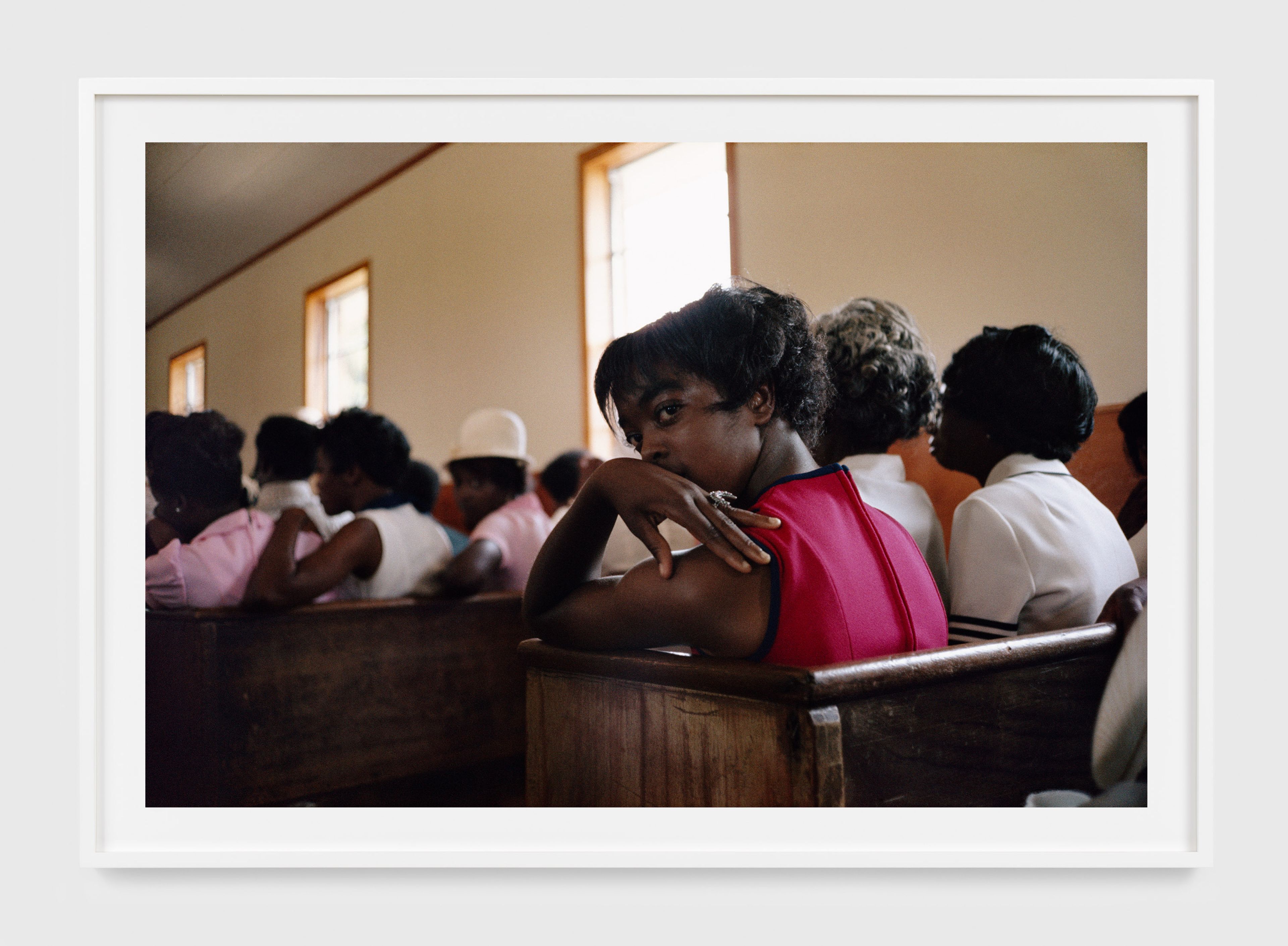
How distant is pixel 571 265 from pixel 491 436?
1.48 meters

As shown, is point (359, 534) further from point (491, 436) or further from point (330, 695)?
point (491, 436)

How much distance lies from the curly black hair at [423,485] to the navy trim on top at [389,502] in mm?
602

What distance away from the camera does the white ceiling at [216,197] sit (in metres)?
1.44

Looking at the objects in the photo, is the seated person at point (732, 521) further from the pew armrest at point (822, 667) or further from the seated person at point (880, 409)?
the seated person at point (880, 409)

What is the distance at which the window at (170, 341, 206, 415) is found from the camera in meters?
1.63

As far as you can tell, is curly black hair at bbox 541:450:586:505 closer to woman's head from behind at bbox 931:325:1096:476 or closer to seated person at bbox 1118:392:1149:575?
woman's head from behind at bbox 931:325:1096:476

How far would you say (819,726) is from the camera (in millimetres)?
891

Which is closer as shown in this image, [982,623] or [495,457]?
[982,623]

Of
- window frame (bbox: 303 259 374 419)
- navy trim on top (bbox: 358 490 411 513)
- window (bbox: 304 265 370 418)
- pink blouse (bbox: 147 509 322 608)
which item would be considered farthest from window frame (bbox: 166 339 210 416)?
window (bbox: 304 265 370 418)

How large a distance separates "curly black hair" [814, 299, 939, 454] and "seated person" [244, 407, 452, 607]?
125 cm

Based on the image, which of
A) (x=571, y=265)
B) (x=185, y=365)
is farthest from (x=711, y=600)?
(x=571, y=265)

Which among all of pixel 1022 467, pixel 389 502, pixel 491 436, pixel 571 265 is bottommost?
pixel 389 502
